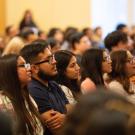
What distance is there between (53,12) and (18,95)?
9378mm

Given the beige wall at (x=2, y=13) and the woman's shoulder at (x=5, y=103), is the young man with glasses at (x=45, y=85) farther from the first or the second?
the beige wall at (x=2, y=13)

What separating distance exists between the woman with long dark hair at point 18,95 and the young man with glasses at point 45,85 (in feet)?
0.79

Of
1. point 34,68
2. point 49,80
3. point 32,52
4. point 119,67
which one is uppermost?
point 32,52

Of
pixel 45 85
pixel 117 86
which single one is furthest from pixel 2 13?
pixel 45 85

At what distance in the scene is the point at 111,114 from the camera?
1.20 meters

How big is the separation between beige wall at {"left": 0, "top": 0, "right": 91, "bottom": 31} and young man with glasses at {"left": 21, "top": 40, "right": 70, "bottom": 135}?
27.1ft

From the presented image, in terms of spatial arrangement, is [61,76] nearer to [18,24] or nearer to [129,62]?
[129,62]

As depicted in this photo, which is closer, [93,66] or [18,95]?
[18,95]

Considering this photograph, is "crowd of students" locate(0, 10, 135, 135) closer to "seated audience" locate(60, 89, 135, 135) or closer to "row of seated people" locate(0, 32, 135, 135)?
"row of seated people" locate(0, 32, 135, 135)

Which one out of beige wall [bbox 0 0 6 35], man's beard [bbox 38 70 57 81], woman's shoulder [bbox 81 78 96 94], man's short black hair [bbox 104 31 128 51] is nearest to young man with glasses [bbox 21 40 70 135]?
man's beard [bbox 38 70 57 81]

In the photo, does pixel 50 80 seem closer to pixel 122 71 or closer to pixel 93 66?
pixel 93 66

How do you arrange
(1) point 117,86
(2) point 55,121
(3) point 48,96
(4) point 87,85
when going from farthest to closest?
(1) point 117,86, (4) point 87,85, (3) point 48,96, (2) point 55,121

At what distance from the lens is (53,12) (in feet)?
40.5

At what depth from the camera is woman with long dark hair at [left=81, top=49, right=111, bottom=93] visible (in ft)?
13.6
